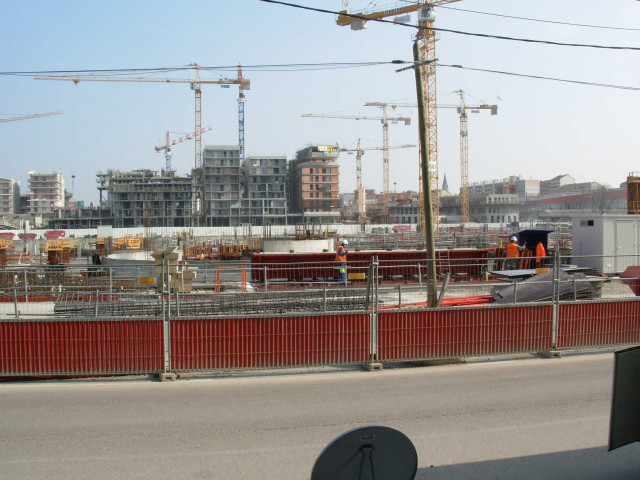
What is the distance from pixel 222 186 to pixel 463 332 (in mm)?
110900

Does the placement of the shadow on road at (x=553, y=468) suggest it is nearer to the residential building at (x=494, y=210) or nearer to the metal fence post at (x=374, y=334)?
the metal fence post at (x=374, y=334)

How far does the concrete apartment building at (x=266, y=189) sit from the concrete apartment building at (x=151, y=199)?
534 inches

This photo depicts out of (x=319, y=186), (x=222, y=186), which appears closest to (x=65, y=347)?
(x=222, y=186)

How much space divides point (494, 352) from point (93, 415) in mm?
6762

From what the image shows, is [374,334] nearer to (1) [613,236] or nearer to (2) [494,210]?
(1) [613,236]

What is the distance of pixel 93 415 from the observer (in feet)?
23.7

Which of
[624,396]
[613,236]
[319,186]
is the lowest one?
[624,396]

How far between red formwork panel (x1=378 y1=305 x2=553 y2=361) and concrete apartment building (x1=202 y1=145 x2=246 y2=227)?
353ft

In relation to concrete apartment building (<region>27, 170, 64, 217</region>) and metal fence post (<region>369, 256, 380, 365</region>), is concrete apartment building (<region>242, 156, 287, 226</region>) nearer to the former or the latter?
concrete apartment building (<region>27, 170, 64, 217</region>)

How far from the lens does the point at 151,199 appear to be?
12044 cm

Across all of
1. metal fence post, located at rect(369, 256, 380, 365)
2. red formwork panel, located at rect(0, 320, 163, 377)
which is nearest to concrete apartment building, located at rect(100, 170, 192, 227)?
red formwork panel, located at rect(0, 320, 163, 377)

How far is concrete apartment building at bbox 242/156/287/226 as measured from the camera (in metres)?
118

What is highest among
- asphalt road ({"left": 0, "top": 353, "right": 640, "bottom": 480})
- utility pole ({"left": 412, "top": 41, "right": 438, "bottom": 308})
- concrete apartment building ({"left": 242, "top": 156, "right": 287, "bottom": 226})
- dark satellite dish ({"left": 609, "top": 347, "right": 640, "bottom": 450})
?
concrete apartment building ({"left": 242, "top": 156, "right": 287, "bottom": 226})

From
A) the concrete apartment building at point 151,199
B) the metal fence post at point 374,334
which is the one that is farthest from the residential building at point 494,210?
the metal fence post at point 374,334
